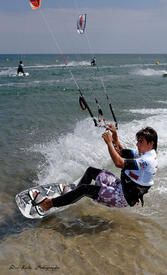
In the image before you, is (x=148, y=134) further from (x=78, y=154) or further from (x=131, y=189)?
(x=78, y=154)

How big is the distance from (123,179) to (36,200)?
1.44 metres

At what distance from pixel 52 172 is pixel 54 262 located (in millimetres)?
3113

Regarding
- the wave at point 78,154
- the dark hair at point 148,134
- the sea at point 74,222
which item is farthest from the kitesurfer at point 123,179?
the wave at point 78,154

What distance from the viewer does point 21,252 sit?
389 cm

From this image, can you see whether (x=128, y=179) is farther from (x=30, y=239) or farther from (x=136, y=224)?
(x=30, y=239)

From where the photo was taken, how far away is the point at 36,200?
450 cm

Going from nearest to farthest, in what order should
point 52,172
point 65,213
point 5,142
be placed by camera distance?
point 65,213 → point 52,172 → point 5,142

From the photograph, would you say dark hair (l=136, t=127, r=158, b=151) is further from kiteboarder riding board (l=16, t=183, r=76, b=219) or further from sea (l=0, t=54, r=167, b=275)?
kiteboarder riding board (l=16, t=183, r=76, b=219)

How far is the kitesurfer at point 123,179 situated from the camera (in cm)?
382

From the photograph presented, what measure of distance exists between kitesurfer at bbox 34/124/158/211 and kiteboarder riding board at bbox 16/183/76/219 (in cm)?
8

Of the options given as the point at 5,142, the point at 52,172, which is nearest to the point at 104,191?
the point at 52,172

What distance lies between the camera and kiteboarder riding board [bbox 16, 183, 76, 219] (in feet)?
15.0

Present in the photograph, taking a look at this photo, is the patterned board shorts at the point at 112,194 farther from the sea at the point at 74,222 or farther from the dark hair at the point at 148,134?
the dark hair at the point at 148,134

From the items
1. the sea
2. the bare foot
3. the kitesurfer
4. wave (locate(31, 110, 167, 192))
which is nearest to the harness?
the kitesurfer
